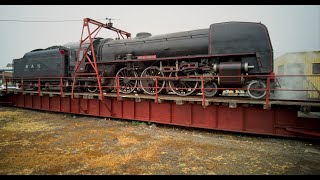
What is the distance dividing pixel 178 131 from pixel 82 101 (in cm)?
602

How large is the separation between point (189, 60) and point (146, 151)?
4507 mm

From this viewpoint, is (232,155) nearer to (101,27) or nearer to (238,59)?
(238,59)

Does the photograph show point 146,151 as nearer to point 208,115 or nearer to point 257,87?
point 208,115

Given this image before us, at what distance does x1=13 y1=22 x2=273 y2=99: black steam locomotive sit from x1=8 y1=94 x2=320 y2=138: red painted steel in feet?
2.60

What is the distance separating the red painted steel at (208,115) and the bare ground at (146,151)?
0.38 m

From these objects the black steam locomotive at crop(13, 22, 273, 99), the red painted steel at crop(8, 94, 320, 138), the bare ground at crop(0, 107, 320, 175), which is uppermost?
the black steam locomotive at crop(13, 22, 273, 99)

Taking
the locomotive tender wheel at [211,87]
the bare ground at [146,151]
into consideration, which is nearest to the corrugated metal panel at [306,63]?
the locomotive tender wheel at [211,87]

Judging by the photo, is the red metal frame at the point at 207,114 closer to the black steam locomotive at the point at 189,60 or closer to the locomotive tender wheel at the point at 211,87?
the locomotive tender wheel at the point at 211,87

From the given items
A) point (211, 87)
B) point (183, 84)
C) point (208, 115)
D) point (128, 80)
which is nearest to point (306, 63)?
point (211, 87)

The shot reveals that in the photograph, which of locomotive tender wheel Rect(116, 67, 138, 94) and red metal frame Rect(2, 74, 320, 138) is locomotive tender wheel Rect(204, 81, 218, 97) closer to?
red metal frame Rect(2, 74, 320, 138)

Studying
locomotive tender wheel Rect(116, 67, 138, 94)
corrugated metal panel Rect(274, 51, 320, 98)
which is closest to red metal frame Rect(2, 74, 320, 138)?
locomotive tender wheel Rect(116, 67, 138, 94)

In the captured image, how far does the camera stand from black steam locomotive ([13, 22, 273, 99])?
8094 millimetres

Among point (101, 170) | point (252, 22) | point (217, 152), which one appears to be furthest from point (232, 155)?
point (252, 22)

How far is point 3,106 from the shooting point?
16.6 metres
